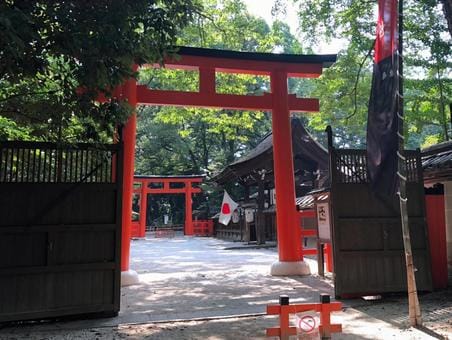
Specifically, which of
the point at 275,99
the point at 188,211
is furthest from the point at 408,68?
the point at 188,211

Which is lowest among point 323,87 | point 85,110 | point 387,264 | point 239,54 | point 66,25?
point 387,264

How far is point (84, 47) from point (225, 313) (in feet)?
12.9

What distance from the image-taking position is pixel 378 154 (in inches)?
209

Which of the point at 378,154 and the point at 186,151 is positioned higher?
the point at 186,151

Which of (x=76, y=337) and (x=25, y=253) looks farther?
(x=25, y=253)

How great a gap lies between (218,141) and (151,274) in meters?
27.7

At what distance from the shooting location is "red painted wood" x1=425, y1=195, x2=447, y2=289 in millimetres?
7027

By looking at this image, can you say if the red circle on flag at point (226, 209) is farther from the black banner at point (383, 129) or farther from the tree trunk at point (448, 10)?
the tree trunk at point (448, 10)

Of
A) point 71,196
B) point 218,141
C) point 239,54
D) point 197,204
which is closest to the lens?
point 71,196

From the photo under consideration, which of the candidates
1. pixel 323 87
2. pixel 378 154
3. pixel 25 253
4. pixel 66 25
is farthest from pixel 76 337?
pixel 323 87

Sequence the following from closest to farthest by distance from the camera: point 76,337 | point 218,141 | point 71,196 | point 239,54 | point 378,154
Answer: point 76,337, point 378,154, point 71,196, point 239,54, point 218,141

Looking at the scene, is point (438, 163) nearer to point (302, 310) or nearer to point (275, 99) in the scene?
point (275, 99)

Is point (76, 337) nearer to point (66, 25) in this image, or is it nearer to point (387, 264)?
point (66, 25)

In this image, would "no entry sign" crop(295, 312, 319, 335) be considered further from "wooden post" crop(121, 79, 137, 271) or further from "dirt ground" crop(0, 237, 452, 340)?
"wooden post" crop(121, 79, 137, 271)
